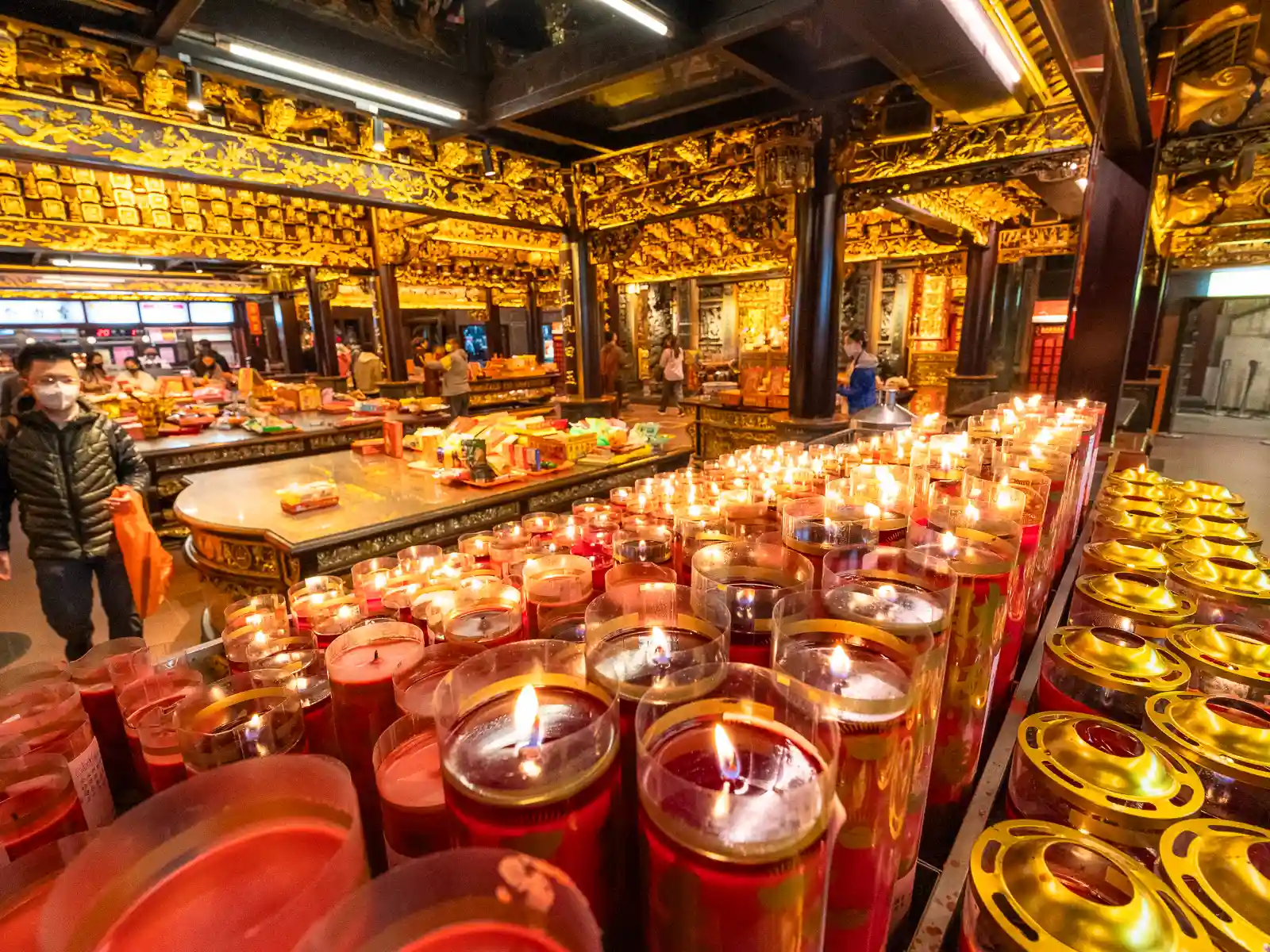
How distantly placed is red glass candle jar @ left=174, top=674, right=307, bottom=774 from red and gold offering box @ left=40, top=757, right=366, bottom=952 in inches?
3.6

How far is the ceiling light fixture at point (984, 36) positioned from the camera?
2604 millimetres

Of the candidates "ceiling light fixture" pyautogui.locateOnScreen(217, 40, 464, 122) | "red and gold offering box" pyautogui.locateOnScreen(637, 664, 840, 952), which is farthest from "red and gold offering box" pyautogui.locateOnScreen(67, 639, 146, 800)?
"ceiling light fixture" pyautogui.locateOnScreen(217, 40, 464, 122)

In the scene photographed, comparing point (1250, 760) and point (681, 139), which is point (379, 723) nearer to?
point (1250, 760)

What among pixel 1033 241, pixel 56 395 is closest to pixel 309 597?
pixel 56 395

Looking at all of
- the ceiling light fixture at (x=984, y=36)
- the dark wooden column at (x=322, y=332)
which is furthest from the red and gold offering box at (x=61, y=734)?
the dark wooden column at (x=322, y=332)

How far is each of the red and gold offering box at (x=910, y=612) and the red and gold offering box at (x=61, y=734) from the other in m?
1.06

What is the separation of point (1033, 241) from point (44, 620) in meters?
14.1

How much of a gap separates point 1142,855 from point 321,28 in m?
5.32

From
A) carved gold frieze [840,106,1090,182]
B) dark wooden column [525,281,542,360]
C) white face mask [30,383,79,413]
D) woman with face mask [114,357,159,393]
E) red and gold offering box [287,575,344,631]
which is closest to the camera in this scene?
red and gold offering box [287,575,344,631]

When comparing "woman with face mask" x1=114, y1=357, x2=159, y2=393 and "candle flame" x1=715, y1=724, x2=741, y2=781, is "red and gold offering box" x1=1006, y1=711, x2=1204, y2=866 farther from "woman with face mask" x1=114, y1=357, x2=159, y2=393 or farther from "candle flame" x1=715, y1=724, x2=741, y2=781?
"woman with face mask" x1=114, y1=357, x2=159, y2=393

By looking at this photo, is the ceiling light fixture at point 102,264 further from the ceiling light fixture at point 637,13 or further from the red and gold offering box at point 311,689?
the red and gold offering box at point 311,689

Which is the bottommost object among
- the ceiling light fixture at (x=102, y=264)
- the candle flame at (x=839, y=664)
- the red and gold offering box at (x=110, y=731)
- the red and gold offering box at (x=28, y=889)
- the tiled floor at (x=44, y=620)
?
the tiled floor at (x=44, y=620)

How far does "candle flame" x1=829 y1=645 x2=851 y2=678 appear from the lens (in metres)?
0.67

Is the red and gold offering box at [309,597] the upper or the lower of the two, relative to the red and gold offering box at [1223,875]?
upper
